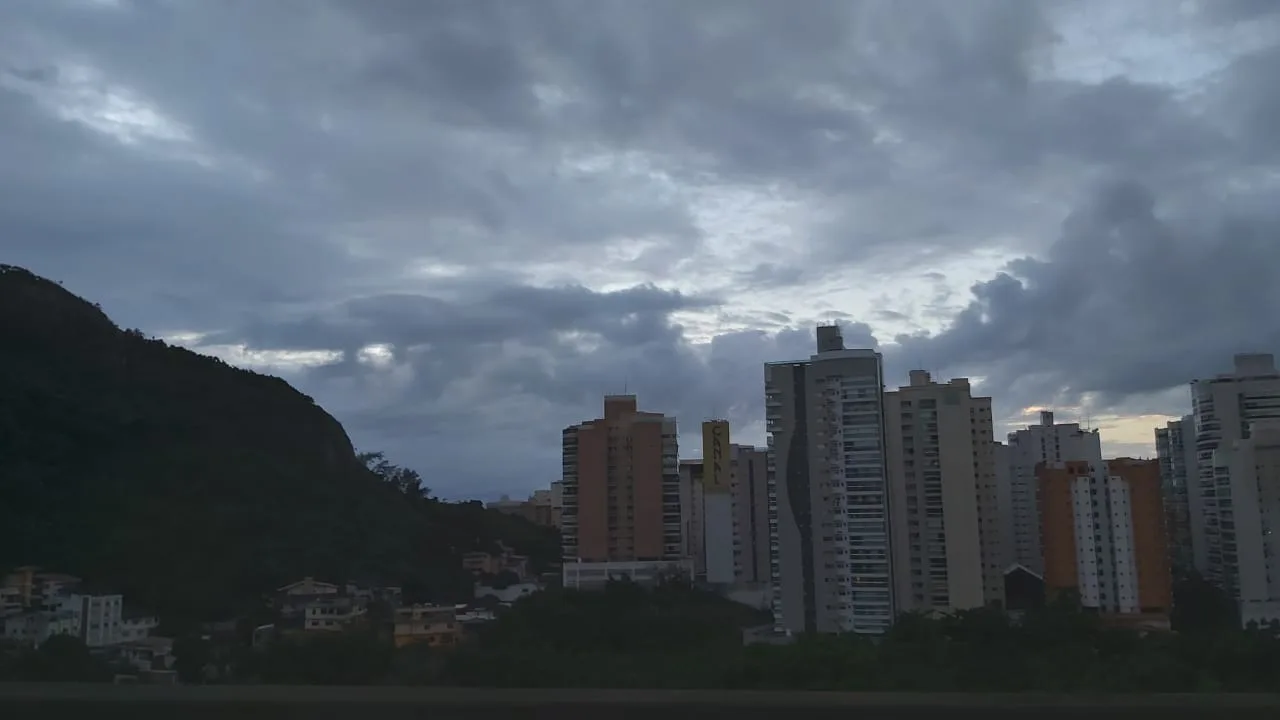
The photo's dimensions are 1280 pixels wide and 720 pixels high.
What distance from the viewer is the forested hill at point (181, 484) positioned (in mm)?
13031

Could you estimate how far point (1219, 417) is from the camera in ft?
68.3

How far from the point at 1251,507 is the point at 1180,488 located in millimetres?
2976

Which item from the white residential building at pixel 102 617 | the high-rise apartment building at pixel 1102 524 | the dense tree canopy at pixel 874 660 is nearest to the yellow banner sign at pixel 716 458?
the high-rise apartment building at pixel 1102 524

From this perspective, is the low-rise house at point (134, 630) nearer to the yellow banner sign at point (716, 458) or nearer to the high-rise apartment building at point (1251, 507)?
the high-rise apartment building at point (1251, 507)

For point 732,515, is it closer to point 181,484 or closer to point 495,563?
point 495,563

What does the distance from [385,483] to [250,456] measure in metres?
3.37

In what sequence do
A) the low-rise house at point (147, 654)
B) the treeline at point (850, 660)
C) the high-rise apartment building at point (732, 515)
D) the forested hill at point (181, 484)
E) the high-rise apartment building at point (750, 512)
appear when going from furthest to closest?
the high-rise apartment building at point (732, 515), the high-rise apartment building at point (750, 512), the forested hill at point (181, 484), the low-rise house at point (147, 654), the treeline at point (850, 660)

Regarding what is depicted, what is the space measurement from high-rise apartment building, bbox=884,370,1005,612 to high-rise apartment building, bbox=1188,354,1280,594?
396 centimetres

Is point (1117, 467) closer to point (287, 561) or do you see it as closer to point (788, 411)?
point (788, 411)

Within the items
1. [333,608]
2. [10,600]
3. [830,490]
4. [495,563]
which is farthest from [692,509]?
[10,600]

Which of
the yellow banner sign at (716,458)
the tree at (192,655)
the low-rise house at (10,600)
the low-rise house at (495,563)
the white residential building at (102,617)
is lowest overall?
the low-rise house at (495,563)

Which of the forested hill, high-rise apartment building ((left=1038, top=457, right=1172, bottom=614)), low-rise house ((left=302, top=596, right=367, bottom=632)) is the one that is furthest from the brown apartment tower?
low-rise house ((left=302, top=596, right=367, bottom=632))

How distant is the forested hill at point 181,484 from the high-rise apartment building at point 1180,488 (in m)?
13.4

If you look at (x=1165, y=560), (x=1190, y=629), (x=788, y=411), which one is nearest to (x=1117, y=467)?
(x=1165, y=560)
